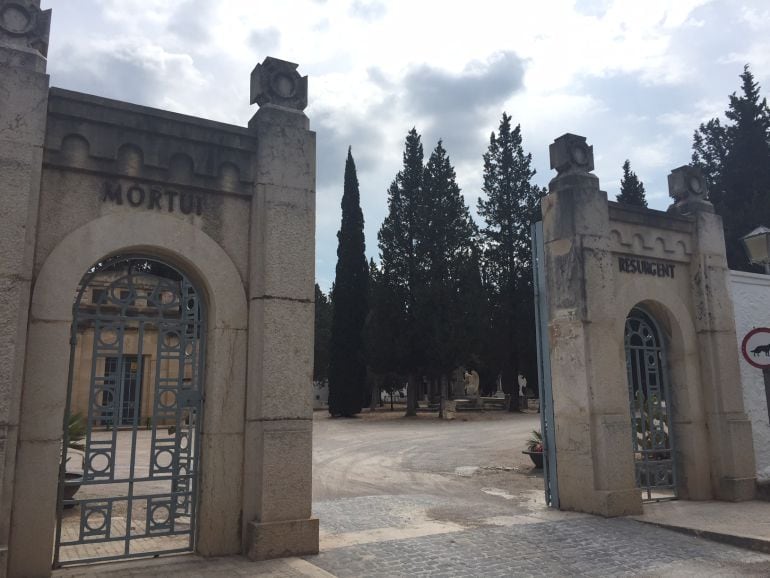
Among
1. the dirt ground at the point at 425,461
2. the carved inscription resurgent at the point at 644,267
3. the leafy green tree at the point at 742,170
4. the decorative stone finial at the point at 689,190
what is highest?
the leafy green tree at the point at 742,170

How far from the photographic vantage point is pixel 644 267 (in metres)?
9.12

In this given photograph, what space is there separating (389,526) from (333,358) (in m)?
26.4

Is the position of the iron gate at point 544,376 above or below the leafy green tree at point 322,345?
below

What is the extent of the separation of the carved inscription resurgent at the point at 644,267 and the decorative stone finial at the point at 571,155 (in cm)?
143

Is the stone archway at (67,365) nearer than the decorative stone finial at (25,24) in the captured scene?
Yes

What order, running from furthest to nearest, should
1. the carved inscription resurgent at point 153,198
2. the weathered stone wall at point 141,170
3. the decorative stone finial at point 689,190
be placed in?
1. the decorative stone finial at point 689,190
2. the carved inscription resurgent at point 153,198
3. the weathered stone wall at point 141,170

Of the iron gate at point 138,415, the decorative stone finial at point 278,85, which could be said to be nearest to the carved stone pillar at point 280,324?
the decorative stone finial at point 278,85

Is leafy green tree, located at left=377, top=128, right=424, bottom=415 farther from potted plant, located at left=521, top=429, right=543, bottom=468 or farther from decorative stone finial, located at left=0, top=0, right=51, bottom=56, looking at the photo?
decorative stone finial, located at left=0, top=0, right=51, bottom=56

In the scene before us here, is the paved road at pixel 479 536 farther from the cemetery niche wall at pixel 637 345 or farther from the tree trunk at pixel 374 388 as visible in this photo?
the tree trunk at pixel 374 388

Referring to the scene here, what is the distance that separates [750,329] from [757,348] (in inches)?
12.7

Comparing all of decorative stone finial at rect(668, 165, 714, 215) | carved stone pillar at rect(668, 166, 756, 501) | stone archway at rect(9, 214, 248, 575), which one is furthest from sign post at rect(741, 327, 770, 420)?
stone archway at rect(9, 214, 248, 575)

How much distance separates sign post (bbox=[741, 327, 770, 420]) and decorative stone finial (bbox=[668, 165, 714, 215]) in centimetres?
208

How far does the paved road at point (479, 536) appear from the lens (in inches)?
222

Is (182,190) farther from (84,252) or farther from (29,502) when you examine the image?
(29,502)
